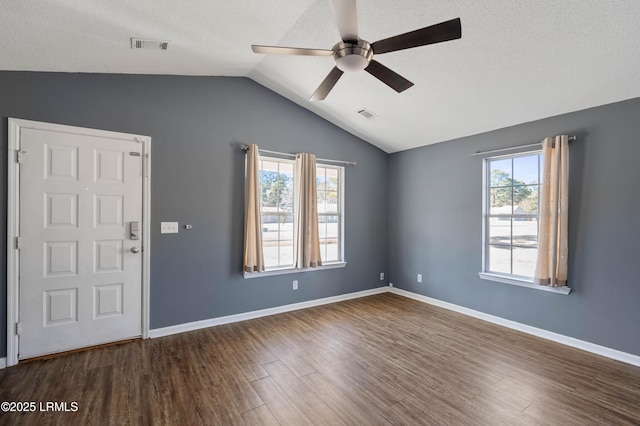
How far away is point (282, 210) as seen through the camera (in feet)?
14.2

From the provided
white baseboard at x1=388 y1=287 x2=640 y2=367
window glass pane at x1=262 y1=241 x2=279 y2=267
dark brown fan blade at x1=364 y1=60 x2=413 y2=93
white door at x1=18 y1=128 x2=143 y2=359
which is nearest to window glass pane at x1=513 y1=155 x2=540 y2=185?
white baseboard at x1=388 y1=287 x2=640 y2=367

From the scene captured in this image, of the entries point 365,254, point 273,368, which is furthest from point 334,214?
point 273,368

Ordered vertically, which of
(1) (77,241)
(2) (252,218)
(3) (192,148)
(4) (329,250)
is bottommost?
(4) (329,250)

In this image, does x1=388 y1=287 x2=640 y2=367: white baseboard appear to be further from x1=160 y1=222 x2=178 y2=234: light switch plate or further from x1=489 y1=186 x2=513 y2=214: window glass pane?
x1=160 y1=222 x2=178 y2=234: light switch plate

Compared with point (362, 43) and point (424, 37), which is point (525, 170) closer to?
point (424, 37)

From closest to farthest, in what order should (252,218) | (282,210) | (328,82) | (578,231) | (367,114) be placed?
(328,82)
(578,231)
(252,218)
(367,114)
(282,210)

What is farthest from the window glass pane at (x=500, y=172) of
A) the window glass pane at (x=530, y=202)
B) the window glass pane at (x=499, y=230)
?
the window glass pane at (x=499, y=230)

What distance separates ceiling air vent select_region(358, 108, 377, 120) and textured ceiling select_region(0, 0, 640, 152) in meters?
0.37

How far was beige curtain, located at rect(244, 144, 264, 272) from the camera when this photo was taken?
12.5 feet

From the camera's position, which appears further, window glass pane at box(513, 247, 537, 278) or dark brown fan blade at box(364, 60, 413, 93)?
window glass pane at box(513, 247, 537, 278)

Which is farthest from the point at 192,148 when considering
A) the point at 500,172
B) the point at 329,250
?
the point at 500,172

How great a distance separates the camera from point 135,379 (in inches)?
97.0

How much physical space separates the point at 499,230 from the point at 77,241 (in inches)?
200

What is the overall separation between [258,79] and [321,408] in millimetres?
3870
